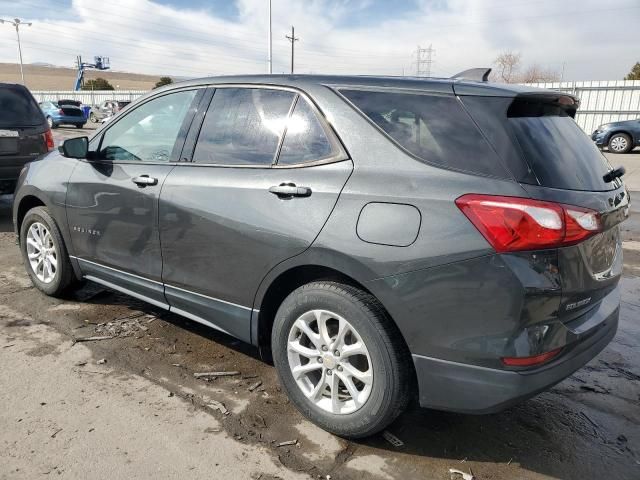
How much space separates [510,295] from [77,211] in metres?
3.17

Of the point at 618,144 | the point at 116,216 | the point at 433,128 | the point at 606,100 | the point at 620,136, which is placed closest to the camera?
the point at 433,128

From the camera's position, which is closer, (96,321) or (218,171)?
(218,171)

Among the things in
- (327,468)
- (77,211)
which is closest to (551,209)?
(327,468)

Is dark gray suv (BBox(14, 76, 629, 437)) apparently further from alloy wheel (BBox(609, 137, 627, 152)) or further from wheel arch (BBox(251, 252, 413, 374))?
alloy wheel (BBox(609, 137, 627, 152))

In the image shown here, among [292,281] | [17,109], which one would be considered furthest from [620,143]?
[292,281]

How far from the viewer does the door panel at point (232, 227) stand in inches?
103

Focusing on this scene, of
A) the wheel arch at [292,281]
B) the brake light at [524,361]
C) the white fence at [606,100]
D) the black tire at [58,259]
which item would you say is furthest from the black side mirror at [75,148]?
the white fence at [606,100]

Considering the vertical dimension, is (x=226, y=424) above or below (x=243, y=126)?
below

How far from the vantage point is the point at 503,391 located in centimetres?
218

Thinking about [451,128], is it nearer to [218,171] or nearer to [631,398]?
[218,171]

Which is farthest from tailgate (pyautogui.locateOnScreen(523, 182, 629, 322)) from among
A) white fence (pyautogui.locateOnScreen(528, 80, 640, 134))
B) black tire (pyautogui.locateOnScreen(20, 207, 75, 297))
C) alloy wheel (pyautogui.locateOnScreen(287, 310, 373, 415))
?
white fence (pyautogui.locateOnScreen(528, 80, 640, 134))

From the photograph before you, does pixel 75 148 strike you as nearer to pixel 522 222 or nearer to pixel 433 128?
pixel 433 128

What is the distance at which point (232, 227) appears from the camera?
2.88m

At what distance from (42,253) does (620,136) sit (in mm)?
19686
